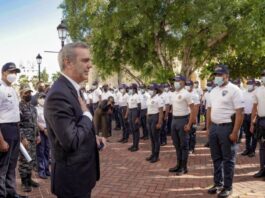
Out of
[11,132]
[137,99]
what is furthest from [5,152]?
[137,99]

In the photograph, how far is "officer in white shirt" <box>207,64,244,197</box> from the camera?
5.62m

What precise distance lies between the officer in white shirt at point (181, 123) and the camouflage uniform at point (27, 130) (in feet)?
9.73

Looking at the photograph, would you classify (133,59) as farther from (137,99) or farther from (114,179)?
(114,179)

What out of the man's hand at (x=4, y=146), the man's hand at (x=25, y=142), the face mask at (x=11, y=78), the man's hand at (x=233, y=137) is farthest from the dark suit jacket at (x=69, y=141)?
the man's hand at (x=25, y=142)

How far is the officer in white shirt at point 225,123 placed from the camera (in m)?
5.62

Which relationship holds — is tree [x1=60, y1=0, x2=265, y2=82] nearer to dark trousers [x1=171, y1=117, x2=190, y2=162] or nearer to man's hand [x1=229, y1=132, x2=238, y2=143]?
dark trousers [x1=171, y1=117, x2=190, y2=162]

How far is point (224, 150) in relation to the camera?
5691 mm

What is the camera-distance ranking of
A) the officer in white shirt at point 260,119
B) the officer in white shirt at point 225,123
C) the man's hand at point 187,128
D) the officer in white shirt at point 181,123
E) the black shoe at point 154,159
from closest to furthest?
the officer in white shirt at point 225,123
the officer in white shirt at point 260,119
the man's hand at point 187,128
the officer in white shirt at point 181,123
the black shoe at point 154,159

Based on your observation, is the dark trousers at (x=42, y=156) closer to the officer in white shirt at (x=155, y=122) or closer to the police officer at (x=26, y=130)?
the police officer at (x=26, y=130)

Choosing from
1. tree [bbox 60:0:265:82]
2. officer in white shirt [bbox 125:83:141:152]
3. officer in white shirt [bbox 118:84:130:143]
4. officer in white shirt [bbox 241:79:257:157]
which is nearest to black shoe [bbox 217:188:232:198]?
officer in white shirt [bbox 241:79:257:157]

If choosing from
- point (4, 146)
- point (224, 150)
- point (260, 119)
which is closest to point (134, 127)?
point (260, 119)

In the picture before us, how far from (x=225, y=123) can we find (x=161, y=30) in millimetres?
13935

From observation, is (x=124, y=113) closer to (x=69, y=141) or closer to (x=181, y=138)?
(x=181, y=138)

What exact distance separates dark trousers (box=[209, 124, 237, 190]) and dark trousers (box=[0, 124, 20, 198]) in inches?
126
